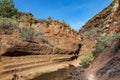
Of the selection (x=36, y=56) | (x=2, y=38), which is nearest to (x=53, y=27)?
(x=36, y=56)

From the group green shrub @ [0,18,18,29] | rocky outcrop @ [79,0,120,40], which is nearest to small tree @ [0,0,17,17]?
green shrub @ [0,18,18,29]

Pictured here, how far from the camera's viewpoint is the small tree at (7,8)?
2341cm

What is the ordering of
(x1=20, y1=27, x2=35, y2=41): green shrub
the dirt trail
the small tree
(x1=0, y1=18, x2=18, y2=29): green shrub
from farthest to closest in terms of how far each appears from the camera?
the small tree
(x1=20, y1=27, x2=35, y2=41): green shrub
(x1=0, y1=18, x2=18, y2=29): green shrub
the dirt trail

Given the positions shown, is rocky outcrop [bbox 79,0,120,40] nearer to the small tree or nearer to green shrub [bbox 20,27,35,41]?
the small tree

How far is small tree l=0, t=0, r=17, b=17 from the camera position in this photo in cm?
2341

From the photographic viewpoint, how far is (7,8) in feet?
78.4

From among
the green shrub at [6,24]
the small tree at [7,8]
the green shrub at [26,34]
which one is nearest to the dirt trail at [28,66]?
the green shrub at [26,34]

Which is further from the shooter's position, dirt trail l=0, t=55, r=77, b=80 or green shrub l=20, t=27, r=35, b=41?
green shrub l=20, t=27, r=35, b=41

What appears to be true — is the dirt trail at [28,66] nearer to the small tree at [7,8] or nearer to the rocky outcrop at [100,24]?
the small tree at [7,8]

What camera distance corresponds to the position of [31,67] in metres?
17.0

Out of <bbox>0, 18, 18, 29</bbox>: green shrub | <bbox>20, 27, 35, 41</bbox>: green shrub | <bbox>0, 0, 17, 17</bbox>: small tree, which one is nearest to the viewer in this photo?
<bbox>0, 18, 18, 29</bbox>: green shrub

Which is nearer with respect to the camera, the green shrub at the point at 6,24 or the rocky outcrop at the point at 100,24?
the green shrub at the point at 6,24

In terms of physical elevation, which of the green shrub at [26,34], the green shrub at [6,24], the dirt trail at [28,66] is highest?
the green shrub at [6,24]

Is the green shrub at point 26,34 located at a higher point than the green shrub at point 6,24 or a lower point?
lower
